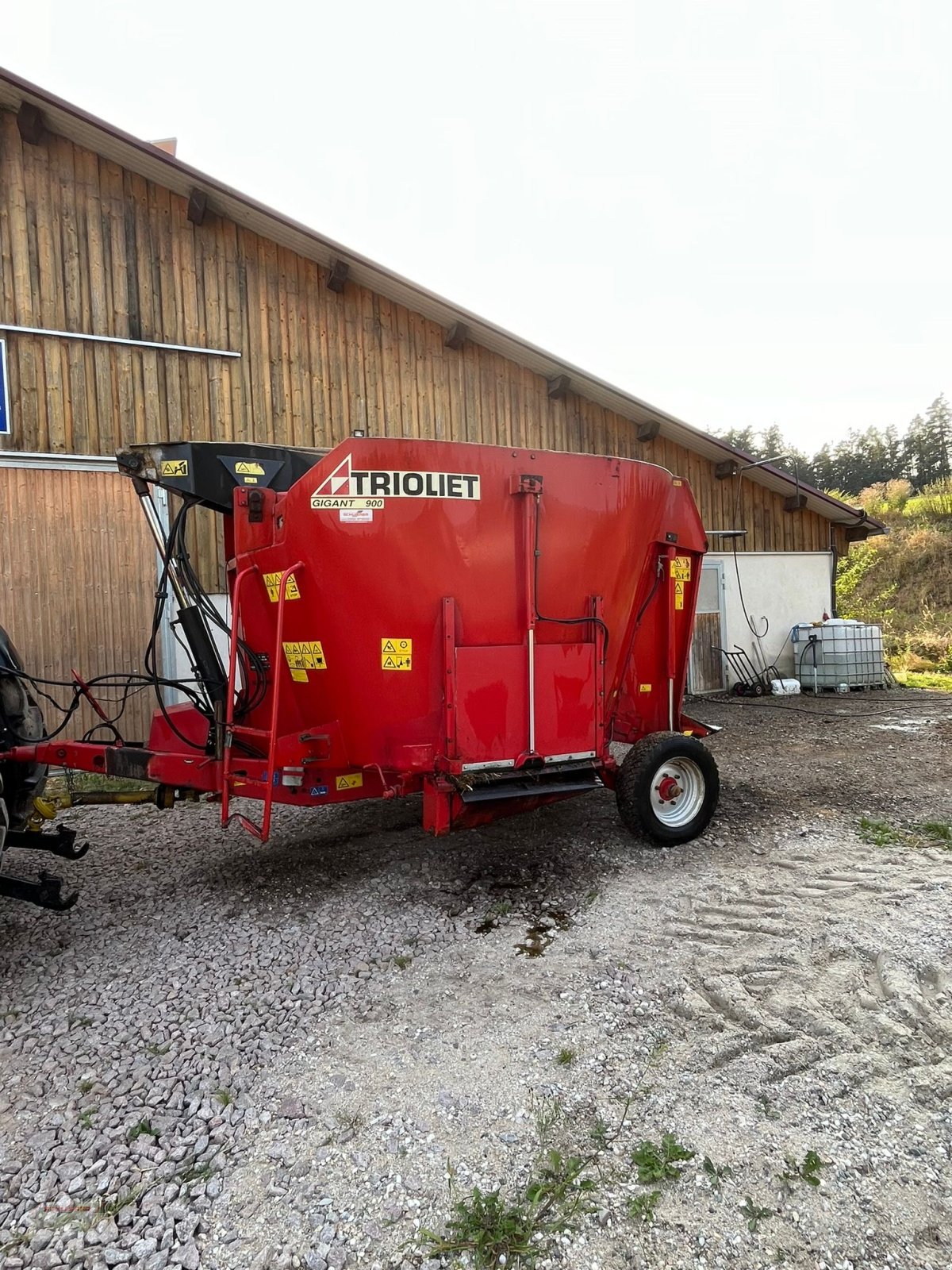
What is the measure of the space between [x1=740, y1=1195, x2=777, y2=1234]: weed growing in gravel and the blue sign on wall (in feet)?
28.3

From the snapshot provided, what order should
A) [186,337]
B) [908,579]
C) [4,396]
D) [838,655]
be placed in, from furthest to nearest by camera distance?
[908,579], [838,655], [186,337], [4,396]

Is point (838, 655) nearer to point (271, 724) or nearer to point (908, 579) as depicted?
point (271, 724)

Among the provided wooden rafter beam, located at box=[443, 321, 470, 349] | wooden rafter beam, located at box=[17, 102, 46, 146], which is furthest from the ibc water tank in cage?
wooden rafter beam, located at box=[17, 102, 46, 146]

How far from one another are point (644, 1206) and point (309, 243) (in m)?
9.33

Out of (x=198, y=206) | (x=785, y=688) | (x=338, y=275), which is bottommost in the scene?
(x=785, y=688)

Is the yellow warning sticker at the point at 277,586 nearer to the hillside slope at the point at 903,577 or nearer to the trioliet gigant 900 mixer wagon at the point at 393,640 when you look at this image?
the trioliet gigant 900 mixer wagon at the point at 393,640

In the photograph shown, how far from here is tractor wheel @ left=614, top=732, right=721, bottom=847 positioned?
513 cm

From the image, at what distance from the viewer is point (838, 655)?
13.4m

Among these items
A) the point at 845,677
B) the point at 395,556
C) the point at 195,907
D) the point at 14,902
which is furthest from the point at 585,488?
the point at 845,677

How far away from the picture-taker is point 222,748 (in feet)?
14.4

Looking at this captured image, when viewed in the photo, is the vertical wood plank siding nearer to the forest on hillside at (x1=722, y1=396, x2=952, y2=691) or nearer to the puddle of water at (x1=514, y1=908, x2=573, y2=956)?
the puddle of water at (x1=514, y1=908, x2=573, y2=956)

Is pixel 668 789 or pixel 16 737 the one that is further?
pixel 668 789

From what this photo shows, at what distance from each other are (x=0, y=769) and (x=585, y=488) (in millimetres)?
3701

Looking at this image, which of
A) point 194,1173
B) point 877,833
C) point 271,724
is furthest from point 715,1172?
point 877,833
